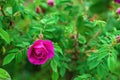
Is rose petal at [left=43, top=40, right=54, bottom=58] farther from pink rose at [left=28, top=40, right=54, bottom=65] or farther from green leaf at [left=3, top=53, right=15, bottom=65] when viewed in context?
green leaf at [left=3, top=53, right=15, bottom=65]

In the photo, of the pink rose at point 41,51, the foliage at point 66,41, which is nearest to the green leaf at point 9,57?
the foliage at point 66,41

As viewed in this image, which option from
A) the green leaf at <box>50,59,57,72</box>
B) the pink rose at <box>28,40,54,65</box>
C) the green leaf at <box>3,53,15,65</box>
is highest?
the pink rose at <box>28,40,54,65</box>

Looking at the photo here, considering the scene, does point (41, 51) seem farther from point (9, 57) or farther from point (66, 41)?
point (66, 41)

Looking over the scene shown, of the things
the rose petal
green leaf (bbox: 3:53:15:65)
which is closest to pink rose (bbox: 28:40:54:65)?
the rose petal

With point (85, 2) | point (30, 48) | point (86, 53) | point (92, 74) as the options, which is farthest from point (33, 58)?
point (85, 2)

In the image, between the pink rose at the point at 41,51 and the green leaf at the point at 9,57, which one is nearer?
the pink rose at the point at 41,51

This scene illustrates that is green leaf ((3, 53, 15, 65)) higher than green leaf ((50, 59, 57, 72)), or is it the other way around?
green leaf ((3, 53, 15, 65))

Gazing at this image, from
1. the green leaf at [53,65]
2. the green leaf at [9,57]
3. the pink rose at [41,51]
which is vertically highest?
the pink rose at [41,51]

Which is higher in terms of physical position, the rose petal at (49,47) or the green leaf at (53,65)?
the rose petal at (49,47)

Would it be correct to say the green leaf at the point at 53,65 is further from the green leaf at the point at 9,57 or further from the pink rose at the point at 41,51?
the green leaf at the point at 9,57
